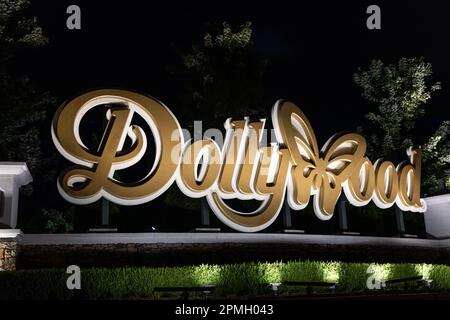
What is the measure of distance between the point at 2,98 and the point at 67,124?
1049cm

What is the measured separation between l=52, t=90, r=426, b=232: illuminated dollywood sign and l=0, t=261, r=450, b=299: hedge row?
2098 mm

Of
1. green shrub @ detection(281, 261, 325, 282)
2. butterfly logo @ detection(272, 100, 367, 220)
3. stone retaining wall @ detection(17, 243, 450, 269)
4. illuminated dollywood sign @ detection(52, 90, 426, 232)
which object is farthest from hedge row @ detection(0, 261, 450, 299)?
butterfly logo @ detection(272, 100, 367, 220)

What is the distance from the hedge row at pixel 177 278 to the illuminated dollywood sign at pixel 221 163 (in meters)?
2.10

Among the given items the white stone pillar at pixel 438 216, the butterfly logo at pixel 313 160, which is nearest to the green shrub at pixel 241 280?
the butterfly logo at pixel 313 160

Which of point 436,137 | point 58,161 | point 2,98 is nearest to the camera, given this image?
point 2,98

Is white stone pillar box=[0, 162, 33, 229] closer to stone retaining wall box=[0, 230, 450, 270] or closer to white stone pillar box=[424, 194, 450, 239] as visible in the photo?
stone retaining wall box=[0, 230, 450, 270]

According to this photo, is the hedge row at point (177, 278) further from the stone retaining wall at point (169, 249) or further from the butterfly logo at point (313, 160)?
the butterfly logo at point (313, 160)

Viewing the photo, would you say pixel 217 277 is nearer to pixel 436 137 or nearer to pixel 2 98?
pixel 2 98

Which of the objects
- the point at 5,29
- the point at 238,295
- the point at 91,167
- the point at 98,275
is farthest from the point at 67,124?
the point at 5,29

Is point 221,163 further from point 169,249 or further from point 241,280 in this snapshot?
point 241,280

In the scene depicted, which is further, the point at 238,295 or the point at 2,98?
the point at 2,98

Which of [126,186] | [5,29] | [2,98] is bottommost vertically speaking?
[126,186]

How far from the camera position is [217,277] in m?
17.9

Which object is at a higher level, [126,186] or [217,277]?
[126,186]
